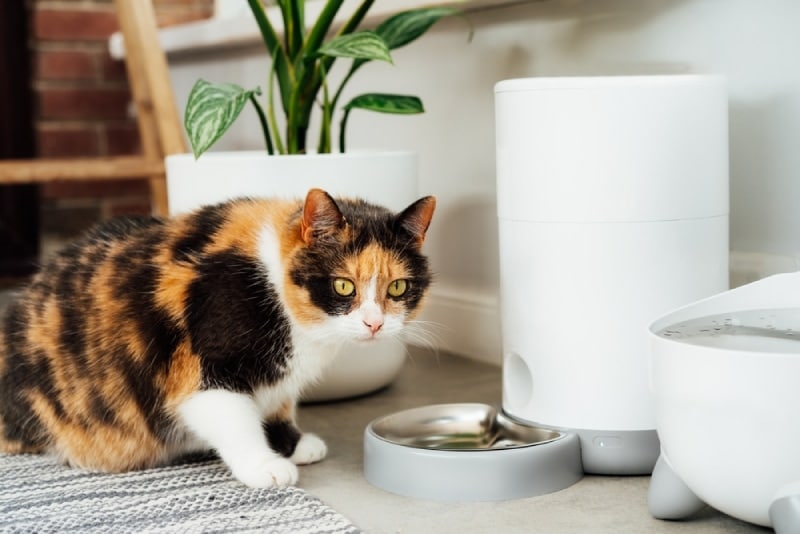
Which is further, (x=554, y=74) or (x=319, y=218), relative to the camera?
(x=554, y=74)

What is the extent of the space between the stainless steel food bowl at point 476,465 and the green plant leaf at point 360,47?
48 cm

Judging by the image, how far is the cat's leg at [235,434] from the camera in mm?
1167

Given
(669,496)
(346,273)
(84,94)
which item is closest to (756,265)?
(669,496)

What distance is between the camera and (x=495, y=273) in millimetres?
1863

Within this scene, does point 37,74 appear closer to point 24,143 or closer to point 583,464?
point 24,143

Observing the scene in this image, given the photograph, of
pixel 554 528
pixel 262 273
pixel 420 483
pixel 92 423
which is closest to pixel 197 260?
pixel 262 273

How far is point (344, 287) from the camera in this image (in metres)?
1.16

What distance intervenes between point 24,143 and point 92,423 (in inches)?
66.8

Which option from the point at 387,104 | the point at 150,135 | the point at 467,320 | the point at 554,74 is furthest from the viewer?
the point at 150,135

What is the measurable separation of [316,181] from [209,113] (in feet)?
0.62

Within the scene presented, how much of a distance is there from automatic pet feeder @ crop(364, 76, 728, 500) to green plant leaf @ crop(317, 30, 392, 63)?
22 cm

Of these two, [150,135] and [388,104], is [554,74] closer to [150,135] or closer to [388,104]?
[388,104]

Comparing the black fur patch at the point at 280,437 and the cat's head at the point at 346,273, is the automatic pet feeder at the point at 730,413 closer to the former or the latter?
the cat's head at the point at 346,273

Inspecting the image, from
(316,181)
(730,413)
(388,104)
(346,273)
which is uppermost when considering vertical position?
(388,104)
